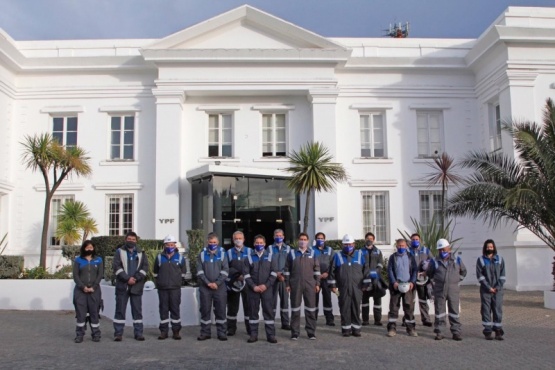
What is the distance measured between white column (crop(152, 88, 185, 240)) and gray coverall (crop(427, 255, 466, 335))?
11.3 meters

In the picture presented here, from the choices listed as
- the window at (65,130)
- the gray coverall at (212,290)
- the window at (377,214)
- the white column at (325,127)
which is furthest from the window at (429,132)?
the gray coverall at (212,290)

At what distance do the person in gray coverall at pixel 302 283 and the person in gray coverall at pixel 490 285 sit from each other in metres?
2.93

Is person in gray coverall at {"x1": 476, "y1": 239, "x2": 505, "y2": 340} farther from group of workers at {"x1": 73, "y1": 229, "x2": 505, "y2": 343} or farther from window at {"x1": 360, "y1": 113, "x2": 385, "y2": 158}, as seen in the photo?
window at {"x1": 360, "y1": 113, "x2": 385, "y2": 158}

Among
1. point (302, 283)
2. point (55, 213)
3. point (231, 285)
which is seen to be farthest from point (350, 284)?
point (55, 213)

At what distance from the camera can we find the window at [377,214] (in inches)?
814

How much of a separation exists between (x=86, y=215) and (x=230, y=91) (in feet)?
22.0

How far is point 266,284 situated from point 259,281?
0.45 ft

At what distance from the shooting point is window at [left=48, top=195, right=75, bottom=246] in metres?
20.6

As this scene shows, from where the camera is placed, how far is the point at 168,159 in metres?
19.9

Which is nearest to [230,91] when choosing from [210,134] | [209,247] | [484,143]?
[210,134]

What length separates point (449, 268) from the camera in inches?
396

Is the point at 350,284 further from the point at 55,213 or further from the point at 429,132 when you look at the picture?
the point at 55,213

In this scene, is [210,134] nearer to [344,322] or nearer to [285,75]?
[285,75]

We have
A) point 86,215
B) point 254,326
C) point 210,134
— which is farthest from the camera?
point 210,134
